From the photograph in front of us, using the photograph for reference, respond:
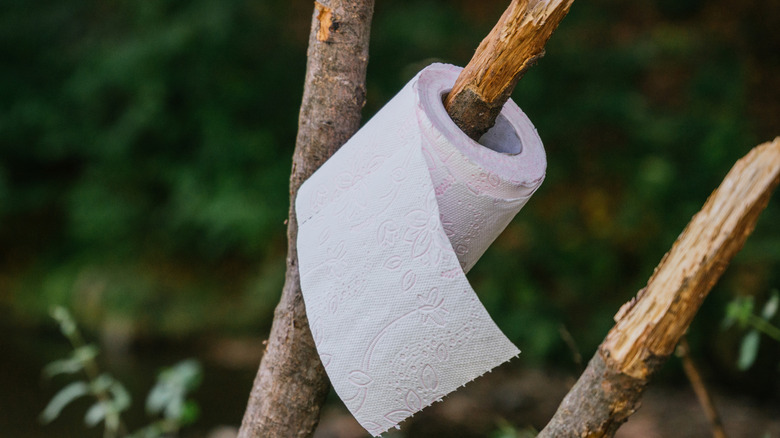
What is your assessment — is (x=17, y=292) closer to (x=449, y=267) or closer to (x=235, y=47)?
(x=235, y=47)

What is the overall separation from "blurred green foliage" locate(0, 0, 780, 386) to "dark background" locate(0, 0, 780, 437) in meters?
0.01

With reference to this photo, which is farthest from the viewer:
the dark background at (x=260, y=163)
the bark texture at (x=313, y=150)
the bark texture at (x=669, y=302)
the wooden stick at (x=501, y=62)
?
the dark background at (x=260, y=163)

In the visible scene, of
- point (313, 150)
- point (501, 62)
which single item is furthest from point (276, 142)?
point (501, 62)

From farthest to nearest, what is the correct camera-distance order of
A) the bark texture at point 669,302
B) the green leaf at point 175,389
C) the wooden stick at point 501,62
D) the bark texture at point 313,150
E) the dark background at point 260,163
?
1. the dark background at point 260,163
2. the green leaf at point 175,389
3. the bark texture at point 313,150
4. the wooden stick at point 501,62
5. the bark texture at point 669,302

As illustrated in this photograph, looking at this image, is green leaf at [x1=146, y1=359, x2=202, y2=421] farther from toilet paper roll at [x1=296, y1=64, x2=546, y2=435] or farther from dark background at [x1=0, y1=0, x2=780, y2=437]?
dark background at [x1=0, y1=0, x2=780, y2=437]

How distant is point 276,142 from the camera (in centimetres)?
301

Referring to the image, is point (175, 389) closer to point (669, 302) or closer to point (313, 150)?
point (313, 150)

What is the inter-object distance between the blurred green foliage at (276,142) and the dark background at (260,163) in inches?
0.4

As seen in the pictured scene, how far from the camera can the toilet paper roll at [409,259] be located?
643 millimetres

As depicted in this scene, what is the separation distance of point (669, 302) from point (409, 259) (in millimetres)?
247

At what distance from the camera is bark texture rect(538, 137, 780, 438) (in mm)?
521

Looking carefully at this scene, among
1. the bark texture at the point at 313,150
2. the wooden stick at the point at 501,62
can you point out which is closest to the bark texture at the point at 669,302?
the wooden stick at the point at 501,62

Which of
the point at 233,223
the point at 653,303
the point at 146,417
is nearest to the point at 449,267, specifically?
the point at 653,303

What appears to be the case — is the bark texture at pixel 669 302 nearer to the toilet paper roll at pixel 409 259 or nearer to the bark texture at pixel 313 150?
the toilet paper roll at pixel 409 259
